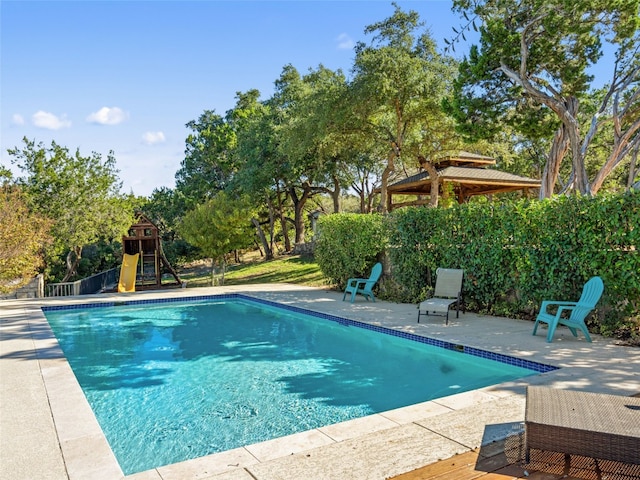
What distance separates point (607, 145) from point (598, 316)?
885 inches

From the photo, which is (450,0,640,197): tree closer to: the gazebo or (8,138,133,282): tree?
the gazebo

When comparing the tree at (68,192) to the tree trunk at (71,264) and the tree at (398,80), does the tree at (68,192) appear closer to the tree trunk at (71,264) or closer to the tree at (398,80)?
the tree trunk at (71,264)

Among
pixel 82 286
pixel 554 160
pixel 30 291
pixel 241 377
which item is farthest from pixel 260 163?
pixel 241 377

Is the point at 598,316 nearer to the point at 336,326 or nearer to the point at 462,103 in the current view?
the point at 336,326

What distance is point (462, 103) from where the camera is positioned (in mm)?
15609

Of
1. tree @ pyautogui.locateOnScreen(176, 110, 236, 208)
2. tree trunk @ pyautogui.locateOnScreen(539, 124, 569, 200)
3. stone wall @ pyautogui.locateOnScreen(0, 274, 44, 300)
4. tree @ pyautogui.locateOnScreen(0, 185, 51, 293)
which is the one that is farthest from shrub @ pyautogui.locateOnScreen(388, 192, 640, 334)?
tree @ pyautogui.locateOnScreen(176, 110, 236, 208)

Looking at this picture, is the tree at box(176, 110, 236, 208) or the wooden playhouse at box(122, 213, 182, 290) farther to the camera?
the tree at box(176, 110, 236, 208)

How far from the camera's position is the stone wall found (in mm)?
15469

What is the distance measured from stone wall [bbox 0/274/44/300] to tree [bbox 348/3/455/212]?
38.6 ft

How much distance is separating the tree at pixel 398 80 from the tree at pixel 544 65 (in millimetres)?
1268

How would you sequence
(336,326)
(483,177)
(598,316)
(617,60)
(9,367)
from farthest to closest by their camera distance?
(483,177) → (617,60) → (336,326) → (598,316) → (9,367)

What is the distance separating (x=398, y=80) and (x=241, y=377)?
1231 centimetres

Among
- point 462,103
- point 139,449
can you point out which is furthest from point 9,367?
point 462,103

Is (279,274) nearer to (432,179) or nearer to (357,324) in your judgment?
(432,179)
